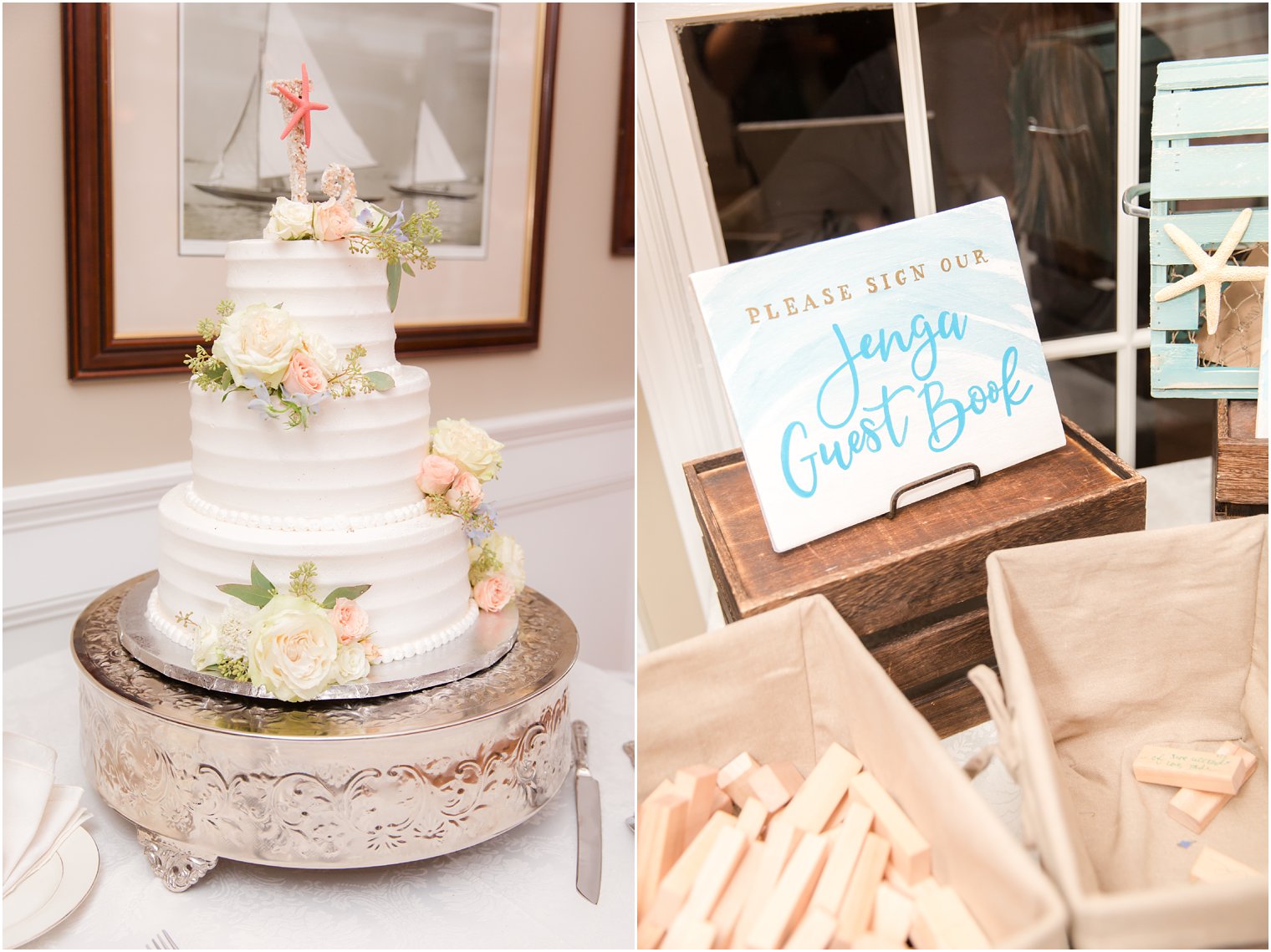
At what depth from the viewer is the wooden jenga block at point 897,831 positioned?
641 mm

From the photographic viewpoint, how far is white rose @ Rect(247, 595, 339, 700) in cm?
89

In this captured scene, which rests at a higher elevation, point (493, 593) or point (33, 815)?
point (493, 593)

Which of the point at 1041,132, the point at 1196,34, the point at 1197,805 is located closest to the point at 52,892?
the point at 1197,805

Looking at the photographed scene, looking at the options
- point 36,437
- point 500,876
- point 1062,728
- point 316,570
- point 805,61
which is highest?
point 805,61

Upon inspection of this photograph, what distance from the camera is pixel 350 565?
96 cm

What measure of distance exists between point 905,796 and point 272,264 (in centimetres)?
74

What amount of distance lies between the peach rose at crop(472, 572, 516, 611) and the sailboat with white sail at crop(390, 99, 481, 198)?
3.18 ft

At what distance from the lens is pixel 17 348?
1.44m

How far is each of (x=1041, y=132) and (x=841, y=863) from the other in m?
1.32

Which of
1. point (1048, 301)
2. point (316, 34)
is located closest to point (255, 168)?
point (316, 34)

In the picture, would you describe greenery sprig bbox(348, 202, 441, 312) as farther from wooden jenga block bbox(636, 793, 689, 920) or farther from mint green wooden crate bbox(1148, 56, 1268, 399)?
mint green wooden crate bbox(1148, 56, 1268, 399)

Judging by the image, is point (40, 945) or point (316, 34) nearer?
point (40, 945)

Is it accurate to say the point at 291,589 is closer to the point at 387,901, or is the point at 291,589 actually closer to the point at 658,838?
the point at 387,901

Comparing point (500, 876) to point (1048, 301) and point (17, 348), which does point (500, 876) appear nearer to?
point (17, 348)
